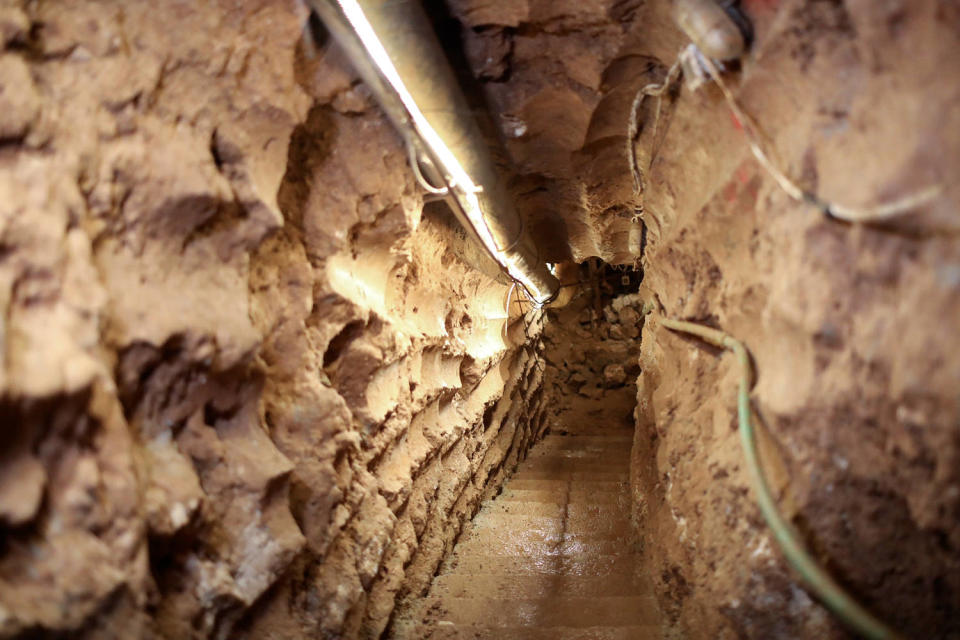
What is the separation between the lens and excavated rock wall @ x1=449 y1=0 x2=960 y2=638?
3.99 feet

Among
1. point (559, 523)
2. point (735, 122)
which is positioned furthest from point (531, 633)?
point (735, 122)

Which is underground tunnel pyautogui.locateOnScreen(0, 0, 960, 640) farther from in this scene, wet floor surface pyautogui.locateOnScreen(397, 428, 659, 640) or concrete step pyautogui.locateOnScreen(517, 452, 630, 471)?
concrete step pyautogui.locateOnScreen(517, 452, 630, 471)

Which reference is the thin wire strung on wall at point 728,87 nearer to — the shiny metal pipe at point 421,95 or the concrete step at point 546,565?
the shiny metal pipe at point 421,95

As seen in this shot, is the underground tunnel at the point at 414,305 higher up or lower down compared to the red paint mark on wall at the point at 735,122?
lower down

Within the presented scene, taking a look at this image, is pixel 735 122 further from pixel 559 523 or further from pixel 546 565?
pixel 559 523

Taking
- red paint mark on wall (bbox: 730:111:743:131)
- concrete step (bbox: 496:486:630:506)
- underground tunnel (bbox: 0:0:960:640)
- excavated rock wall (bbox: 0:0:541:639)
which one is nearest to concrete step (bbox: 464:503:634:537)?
concrete step (bbox: 496:486:630:506)

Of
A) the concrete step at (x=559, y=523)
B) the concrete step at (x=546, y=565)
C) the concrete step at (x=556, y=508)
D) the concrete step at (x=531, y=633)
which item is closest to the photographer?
the concrete step at (x=531, y=633)

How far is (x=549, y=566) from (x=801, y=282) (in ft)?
Answer: 8.62

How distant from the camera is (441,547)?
356 cm

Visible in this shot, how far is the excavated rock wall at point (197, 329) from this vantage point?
4.30 feet

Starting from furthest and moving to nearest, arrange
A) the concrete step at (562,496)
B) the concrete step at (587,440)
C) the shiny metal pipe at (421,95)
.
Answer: the concrete step at (587,440) → the concrete step at (562,496) → the shiny metal pipe at (421,95)

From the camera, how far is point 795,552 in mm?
1618

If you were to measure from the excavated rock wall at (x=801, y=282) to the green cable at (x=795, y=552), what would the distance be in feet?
0.15

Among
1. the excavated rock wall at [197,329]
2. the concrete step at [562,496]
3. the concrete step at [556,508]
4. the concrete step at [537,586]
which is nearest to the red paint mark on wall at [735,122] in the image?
the excavated rock wall at [197,329]
